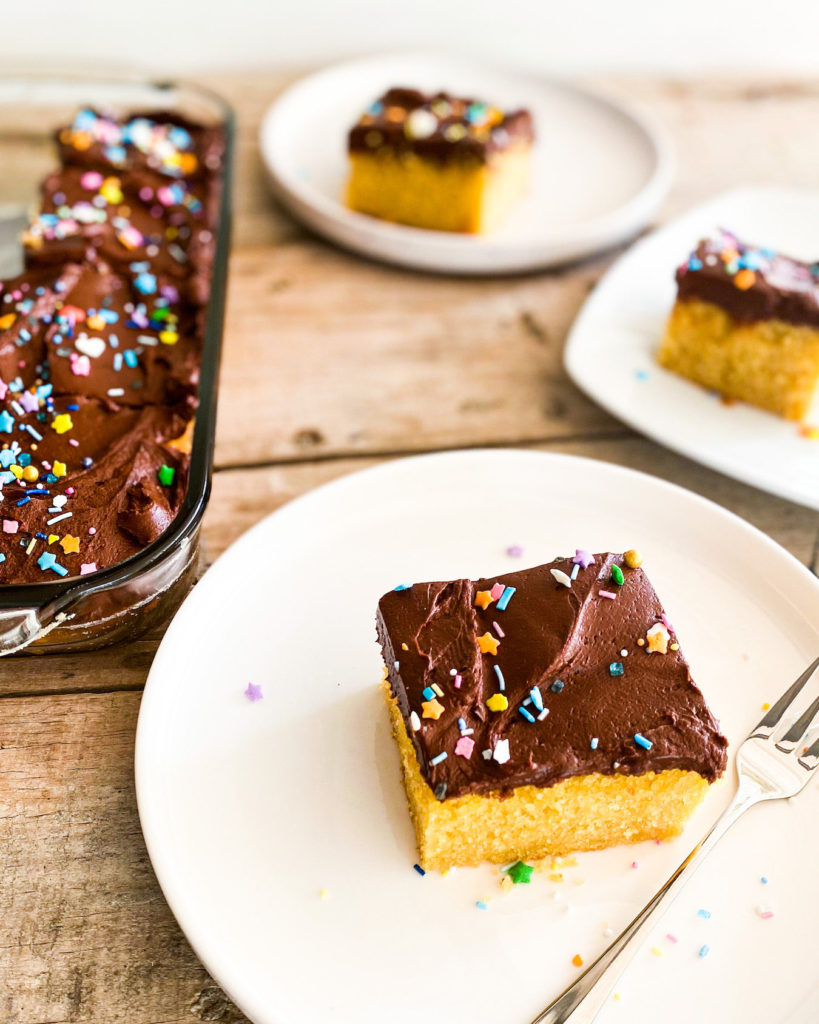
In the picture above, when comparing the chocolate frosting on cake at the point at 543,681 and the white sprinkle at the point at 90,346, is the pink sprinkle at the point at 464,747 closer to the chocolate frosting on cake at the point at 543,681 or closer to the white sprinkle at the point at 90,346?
the chocolate frosting on cake at the point at 543,681

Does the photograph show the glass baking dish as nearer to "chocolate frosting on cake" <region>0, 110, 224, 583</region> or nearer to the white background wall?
"chocolate frosting on cake" <region>0, 110, 224, 583</region>

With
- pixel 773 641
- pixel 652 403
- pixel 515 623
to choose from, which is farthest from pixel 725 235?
pixel 515 623

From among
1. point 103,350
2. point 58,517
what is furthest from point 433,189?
point 58,517

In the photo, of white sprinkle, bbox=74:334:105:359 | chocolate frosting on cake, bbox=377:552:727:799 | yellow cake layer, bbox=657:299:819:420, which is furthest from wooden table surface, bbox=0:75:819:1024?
chocolate frosting on cake, bbox=377:552:727:799

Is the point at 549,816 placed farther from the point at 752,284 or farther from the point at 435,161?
the point at 435,161

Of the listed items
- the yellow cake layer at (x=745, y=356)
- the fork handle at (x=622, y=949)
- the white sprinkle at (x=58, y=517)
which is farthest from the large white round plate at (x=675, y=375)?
the white sprinkle at (x=58, y=517)

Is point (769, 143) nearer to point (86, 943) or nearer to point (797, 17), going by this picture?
point (797, 17)

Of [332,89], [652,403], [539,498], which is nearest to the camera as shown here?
[539,498]
